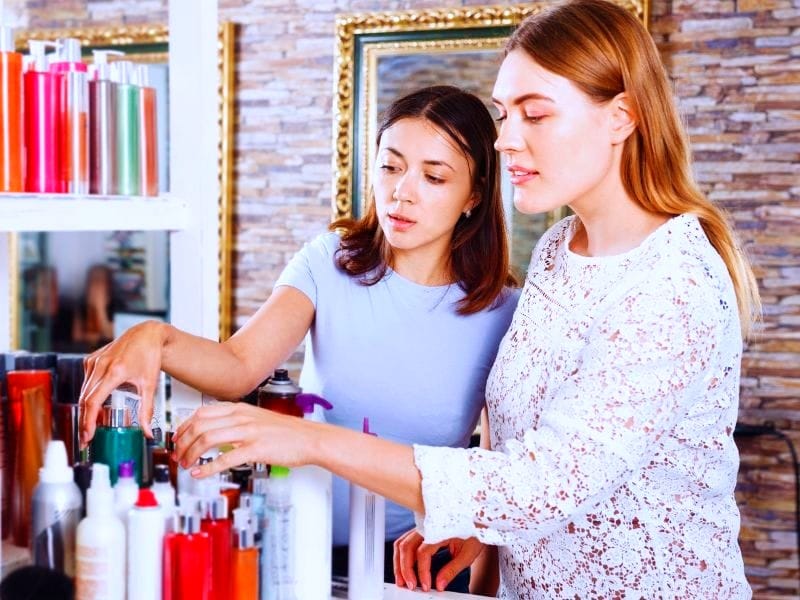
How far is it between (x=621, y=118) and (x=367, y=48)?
199 cm

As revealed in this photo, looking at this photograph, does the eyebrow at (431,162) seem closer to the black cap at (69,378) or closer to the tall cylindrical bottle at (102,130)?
the tall cylindrical bottle at (102,130)

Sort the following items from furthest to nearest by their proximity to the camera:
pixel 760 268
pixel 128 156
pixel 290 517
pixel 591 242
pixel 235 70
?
1. pixel 235 70
2. pixel 760 268
3. pixel 591 242
4. pixel 128 156
5. pixel 290 517

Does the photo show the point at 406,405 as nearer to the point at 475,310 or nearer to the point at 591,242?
the point at 475,310

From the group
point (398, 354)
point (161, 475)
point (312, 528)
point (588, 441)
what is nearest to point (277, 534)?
point (312, 528)

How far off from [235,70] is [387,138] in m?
1.90

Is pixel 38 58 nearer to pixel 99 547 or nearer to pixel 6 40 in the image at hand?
pixel 6 40

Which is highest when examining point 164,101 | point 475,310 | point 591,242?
point 164,101

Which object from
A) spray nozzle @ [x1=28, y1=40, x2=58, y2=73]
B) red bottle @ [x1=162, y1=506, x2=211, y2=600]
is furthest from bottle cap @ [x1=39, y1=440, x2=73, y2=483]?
spray nozzle @ [x1=28, y1=40, x2=58, y2=73]

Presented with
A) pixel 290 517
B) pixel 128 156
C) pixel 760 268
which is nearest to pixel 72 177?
pixel 128 156

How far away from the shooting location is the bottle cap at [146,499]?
41.1 inches

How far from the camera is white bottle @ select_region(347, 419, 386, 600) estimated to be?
1.27m

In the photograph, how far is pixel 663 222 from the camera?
133 centimetres

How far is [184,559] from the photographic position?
106 cm

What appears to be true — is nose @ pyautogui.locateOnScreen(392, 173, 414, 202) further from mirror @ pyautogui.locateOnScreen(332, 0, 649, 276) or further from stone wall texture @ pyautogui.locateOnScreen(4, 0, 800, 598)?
stone wall texture @ pyautogui.locateOnScreen(4, 0, 800, 598)
